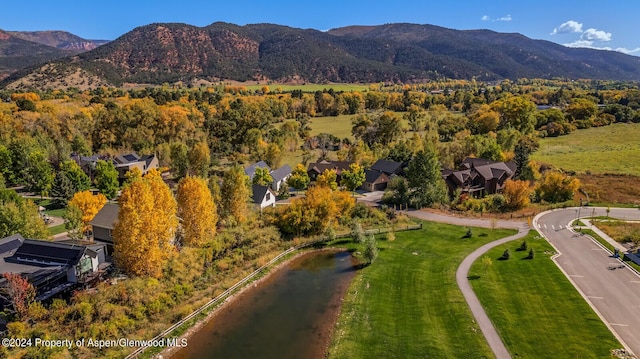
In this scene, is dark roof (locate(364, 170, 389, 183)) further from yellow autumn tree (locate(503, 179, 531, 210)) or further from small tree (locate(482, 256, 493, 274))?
small tree (locate(482, 256, 493, 274))

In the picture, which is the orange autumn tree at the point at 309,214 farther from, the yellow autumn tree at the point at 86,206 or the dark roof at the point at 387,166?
the dark roof at the point at 387,166

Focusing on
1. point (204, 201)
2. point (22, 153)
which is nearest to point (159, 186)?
point (204, 201)

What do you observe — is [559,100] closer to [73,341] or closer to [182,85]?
[182,85]

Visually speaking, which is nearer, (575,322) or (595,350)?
(595,350)

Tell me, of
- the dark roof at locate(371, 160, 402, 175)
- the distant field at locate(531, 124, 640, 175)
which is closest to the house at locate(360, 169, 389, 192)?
the dark roof at locate(371, 160, 402, 175)

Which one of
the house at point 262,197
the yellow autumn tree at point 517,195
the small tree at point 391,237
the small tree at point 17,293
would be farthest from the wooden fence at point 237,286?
the yellow autumn tree at point 517,195

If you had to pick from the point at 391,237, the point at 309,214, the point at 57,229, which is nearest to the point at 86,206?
the point at 57,229
